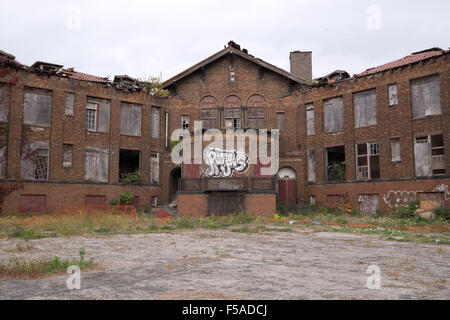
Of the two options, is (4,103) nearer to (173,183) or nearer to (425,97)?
(173,183)

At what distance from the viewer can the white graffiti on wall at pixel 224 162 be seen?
87.6 feet

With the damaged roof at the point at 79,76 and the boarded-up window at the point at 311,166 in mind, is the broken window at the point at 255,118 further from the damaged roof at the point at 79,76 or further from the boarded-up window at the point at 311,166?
the damaged roof at the point at 79,76

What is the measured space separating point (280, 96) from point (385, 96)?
27.3 feet

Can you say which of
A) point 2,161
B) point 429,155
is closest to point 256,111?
point 429,155

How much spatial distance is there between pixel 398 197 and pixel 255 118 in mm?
12340

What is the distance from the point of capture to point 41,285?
20.5 ft

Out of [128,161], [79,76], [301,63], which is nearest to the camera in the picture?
[79,76]

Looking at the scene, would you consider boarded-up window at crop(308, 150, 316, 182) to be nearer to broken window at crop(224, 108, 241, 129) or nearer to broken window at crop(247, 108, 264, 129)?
broken window at crop(247, 108, 264, 129)

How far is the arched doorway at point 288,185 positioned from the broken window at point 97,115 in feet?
45.2

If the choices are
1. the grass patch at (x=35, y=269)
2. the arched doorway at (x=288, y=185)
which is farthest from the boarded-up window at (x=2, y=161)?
the grass patch at (x=35, y=269)

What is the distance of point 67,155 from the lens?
28344 mm

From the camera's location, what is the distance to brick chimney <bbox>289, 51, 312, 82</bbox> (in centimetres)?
3488
